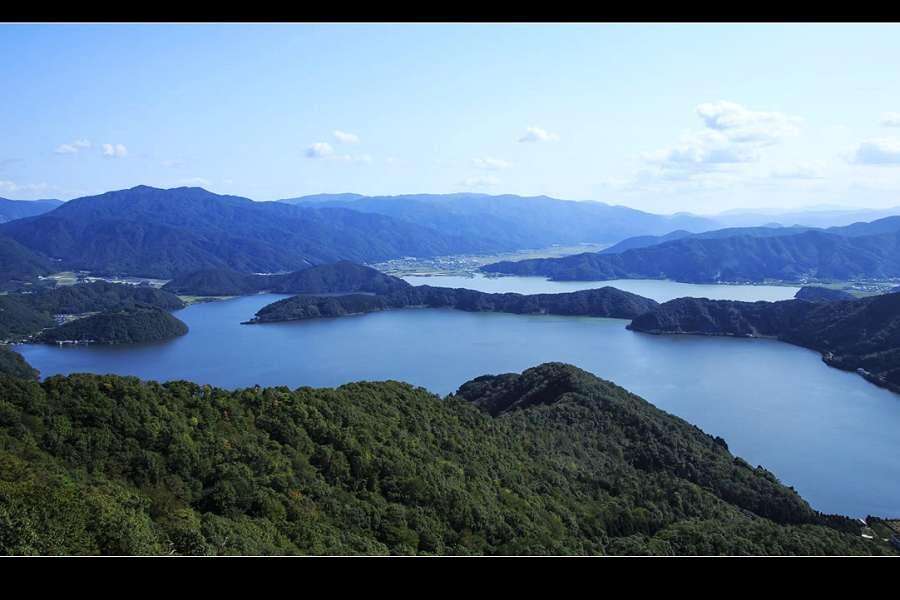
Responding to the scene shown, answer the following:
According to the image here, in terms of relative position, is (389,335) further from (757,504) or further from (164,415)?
(164,415)

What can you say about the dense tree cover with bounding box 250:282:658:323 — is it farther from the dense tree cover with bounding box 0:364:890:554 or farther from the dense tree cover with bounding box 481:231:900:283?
the dense tree cover with bounding box 0:364:890:554

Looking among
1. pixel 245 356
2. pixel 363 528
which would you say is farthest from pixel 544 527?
pixel 245 356

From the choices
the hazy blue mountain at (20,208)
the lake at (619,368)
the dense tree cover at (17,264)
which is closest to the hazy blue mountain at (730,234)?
the lake at (619,368)

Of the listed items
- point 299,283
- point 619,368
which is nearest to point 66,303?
point 299,283

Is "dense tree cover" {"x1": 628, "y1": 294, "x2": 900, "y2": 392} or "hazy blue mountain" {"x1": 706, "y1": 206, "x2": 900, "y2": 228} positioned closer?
"dense tree cover" {"x1": 628, "y1": 294, "x2": 900, "y2": 392}

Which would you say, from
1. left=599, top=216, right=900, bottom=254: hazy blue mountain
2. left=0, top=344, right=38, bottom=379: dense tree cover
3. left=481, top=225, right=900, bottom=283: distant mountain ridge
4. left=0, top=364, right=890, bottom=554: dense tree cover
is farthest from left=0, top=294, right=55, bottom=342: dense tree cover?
left=599, top=216, right=900, bottom=254: hazy blue mountain

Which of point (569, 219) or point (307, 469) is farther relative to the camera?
point (569, 219)
